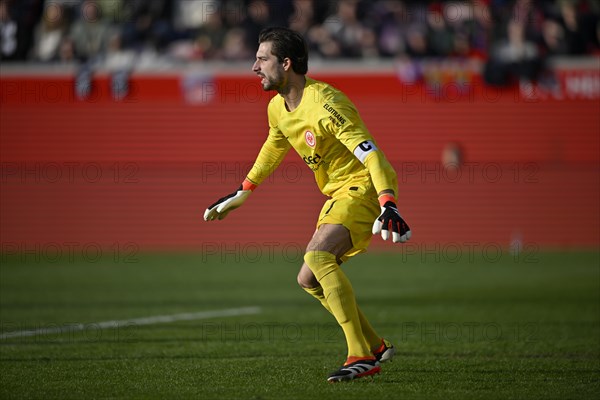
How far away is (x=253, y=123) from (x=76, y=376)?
50.8 ft

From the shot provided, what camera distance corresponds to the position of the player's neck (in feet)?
Answer: 22.4

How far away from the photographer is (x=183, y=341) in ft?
29.2

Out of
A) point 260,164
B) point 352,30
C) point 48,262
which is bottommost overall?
point 48,262

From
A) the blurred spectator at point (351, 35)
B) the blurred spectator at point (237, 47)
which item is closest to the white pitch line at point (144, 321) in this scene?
the blurred spectator at point (237, 47)

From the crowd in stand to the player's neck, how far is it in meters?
14.6

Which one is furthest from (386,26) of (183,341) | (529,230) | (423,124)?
(183,341)

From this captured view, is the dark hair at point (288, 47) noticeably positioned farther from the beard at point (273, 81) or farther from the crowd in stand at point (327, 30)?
the crowd in stand at point (327, 30)

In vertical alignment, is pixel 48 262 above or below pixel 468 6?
below

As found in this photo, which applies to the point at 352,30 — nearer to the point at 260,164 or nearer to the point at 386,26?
the point at 386,26

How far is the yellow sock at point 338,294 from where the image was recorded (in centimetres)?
657

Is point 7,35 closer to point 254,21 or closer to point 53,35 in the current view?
point 53,35

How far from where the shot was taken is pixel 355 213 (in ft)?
22.0

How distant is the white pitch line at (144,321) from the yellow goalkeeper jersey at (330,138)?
3646mm

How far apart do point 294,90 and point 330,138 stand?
447 mm
